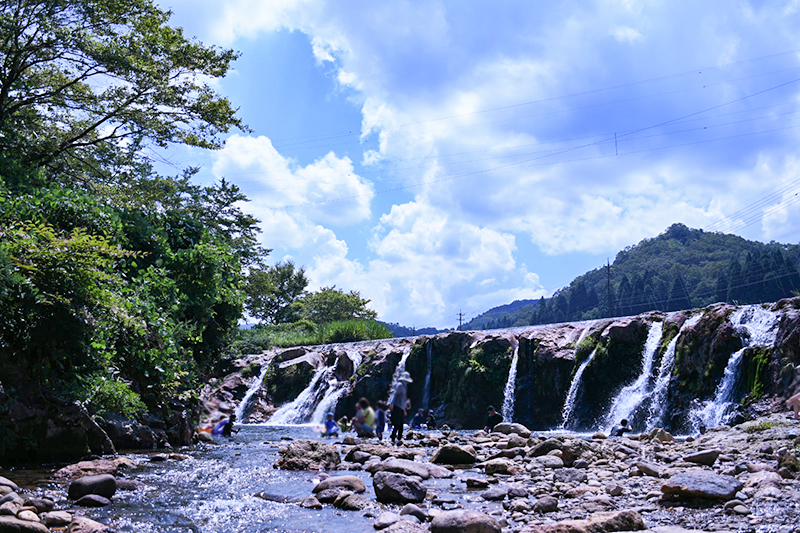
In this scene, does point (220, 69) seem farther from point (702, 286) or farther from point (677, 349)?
point (702, 286)

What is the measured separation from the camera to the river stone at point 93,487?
20.7 feet

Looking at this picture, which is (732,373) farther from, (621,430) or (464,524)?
(464,524)

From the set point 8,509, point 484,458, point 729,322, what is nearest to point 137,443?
point 8,509

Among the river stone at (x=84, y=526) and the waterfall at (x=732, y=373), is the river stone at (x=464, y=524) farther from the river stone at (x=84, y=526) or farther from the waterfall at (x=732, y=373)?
the waterfall at (x=732, y=373)

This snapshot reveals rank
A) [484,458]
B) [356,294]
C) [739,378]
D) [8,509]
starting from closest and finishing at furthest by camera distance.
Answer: [8,509] → [484,458] → [739,378] → [356,294]

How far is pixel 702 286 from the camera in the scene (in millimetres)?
76562

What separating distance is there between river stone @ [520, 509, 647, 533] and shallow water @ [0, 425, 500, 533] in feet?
5.01

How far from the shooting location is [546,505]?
6422 millimetres

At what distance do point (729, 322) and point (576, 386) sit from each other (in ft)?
19.1

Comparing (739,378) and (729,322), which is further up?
(729,322)

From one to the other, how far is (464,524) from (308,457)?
17.7 feet

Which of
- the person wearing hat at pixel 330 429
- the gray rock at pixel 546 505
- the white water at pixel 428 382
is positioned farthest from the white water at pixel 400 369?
the gray rock at pixel 546 505

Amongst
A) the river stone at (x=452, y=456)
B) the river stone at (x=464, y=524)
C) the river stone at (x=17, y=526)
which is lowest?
the river stone at (x=452, y=456)

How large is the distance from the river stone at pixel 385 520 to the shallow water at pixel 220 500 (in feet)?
0.27
